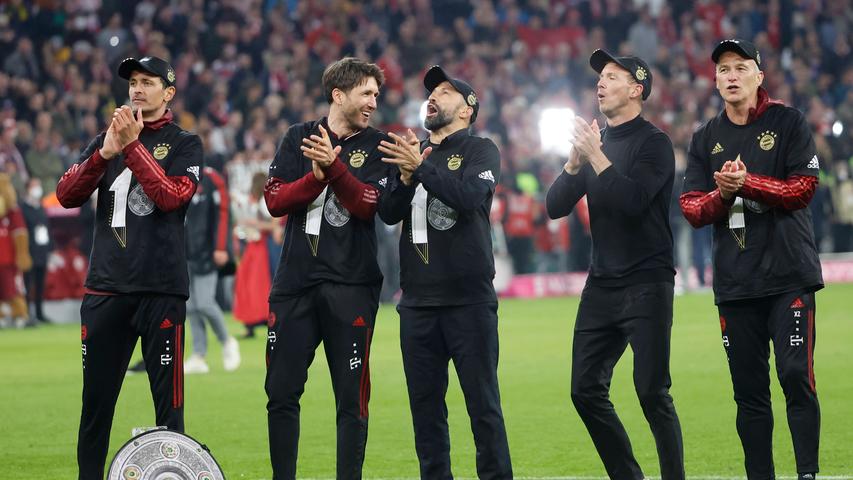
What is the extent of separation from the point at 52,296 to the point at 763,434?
1670cm

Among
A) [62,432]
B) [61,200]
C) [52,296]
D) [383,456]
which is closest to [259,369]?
[62,432]

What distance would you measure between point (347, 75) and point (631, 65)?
1579mm

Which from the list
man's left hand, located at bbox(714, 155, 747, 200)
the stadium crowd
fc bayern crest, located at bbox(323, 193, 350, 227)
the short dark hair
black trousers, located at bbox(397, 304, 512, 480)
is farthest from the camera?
the stadium crowd

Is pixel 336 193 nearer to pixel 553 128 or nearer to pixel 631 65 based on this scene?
pixel 631 65

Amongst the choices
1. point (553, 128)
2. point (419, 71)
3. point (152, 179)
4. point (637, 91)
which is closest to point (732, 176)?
point (637, 91)

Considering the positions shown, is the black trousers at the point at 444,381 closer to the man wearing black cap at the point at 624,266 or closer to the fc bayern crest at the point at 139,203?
the man wearing black cap at the point at 624,266

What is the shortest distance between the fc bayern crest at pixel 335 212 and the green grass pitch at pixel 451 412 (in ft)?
6.64

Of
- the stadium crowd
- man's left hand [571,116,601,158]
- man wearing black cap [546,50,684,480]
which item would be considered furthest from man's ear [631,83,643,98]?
the stadium crowd

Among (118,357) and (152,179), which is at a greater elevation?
(152,179)

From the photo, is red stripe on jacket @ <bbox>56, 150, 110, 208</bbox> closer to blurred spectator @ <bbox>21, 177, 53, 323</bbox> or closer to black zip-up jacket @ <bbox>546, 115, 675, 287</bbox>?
black zip-up jacket @ <bbox>546, 115, 675, 287</bbox>

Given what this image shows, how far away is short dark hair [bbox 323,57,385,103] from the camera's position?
7.66m

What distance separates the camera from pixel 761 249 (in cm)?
735

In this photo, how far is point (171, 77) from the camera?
7703 mm

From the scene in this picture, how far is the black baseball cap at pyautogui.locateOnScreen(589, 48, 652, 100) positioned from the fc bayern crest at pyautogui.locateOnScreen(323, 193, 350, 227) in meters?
1.64
